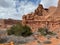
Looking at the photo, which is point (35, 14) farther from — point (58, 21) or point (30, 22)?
point (58, 21)

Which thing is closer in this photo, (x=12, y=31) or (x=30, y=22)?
(x=12, y=31)

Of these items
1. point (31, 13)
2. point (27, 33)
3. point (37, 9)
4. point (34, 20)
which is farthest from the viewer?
point (37, 9)

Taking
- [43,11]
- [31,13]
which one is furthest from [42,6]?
[31,13]

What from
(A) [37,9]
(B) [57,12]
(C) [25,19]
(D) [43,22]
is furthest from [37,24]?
(A) [37,9]

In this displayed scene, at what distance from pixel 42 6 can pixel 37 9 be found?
197 centimetres

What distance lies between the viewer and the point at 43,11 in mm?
62219

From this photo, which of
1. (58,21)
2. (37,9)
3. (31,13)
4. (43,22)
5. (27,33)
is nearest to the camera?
(27,33)

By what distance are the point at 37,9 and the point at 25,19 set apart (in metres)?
9.58

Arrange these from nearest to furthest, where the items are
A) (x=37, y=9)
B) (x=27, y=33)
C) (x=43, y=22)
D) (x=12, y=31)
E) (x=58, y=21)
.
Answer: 1. (x=27, y=33)
2. (x=12, y=31)
3. (x=58, y=21)
4. (x=43, y=22)
5. (x=37, y=9)

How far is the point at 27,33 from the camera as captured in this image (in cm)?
2725

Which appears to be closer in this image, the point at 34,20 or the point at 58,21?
the point at 58,21

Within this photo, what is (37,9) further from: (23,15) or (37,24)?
(37,24)

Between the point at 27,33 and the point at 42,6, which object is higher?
the point at 42,6

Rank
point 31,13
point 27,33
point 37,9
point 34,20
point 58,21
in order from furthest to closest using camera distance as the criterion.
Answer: point 37,9
point 31,13
point 34,20
point 58,21
point 27,33
